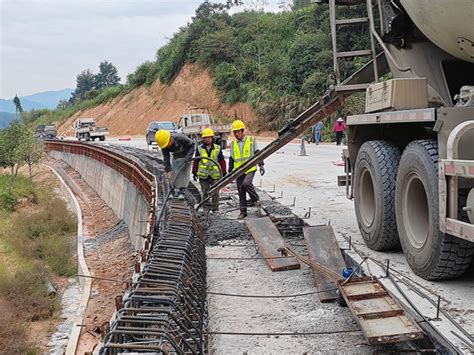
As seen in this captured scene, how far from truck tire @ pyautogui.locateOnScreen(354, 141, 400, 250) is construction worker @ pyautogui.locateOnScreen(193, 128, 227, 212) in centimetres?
344

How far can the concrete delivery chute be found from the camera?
13.9ft

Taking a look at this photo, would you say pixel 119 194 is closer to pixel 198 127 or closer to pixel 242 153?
pixel 198 127

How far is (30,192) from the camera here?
79.4 ft

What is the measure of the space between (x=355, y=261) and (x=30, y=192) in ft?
69.7

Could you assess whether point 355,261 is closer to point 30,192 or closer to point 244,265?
point 244,265

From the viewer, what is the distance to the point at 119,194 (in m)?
17.9

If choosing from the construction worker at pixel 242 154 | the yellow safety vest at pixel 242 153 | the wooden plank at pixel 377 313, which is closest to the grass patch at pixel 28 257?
the construction worker at pixel 242 154

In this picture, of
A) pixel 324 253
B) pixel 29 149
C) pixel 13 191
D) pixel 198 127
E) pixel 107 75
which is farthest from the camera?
pixel 107 75

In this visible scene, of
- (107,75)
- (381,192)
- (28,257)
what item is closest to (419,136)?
(381,192)

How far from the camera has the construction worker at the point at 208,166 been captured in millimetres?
9289

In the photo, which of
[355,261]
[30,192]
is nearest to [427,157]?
[355,261]

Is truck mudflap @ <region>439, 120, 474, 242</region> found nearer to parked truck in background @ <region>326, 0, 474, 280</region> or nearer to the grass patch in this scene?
parked truck in background @ <region>326, 0, 474, 280</region>

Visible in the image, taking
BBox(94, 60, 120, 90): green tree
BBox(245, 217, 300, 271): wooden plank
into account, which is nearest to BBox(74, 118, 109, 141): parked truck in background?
BBox(245, 217, 300, 271): wooden plank

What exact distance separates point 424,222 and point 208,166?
499 cm
